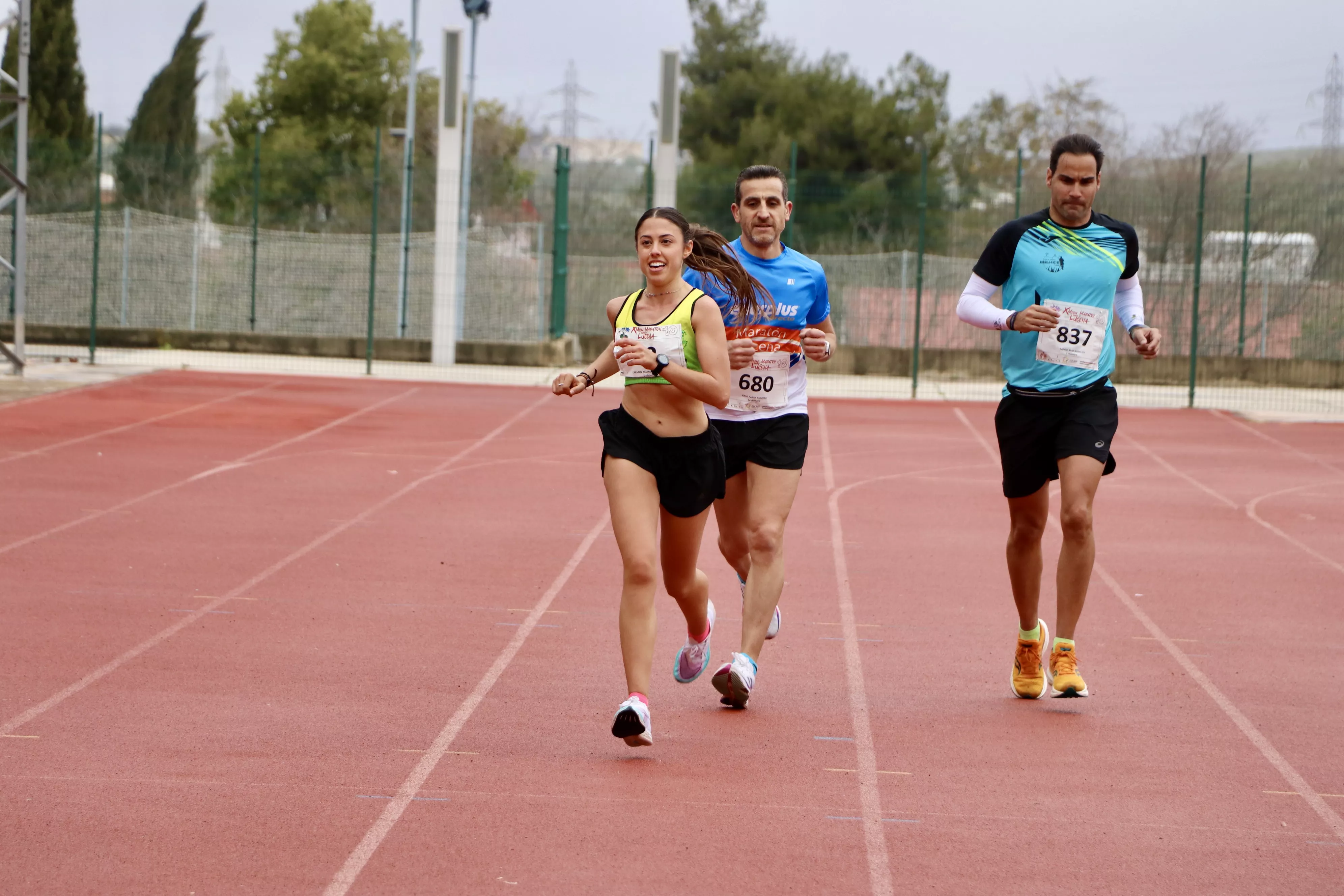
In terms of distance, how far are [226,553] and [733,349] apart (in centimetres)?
389

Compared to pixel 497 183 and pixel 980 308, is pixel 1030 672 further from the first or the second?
pixel 497 183

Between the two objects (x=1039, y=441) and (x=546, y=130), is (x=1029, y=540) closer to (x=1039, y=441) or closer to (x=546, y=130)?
(x=1039, y=441)

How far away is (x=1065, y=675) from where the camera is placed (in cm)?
578

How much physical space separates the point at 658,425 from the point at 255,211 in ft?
62.3

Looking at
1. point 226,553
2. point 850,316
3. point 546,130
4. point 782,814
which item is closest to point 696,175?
point 850,316

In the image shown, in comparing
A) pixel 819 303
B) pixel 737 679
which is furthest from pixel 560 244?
pixel 737 679

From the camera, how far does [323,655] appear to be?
626 cm

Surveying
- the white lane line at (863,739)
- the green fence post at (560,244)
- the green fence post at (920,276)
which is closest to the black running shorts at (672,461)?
the white lane line at (863,739)

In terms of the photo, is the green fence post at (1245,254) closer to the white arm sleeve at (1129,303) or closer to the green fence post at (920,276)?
the green fence post at (920,276)

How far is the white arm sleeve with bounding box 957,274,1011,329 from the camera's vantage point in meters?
5.66

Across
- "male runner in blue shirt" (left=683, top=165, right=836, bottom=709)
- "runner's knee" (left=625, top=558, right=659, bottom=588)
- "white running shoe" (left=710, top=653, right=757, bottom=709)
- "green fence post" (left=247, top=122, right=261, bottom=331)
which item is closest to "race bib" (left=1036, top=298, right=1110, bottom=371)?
"male runner in blue shirt" (left=683, top=165, right=836, bottom=709)

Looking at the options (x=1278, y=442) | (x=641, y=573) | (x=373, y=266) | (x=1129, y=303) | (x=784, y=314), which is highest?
(x=373, y=266)

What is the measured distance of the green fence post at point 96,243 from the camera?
19828 millimetres

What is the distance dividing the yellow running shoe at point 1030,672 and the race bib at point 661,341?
180 cm
